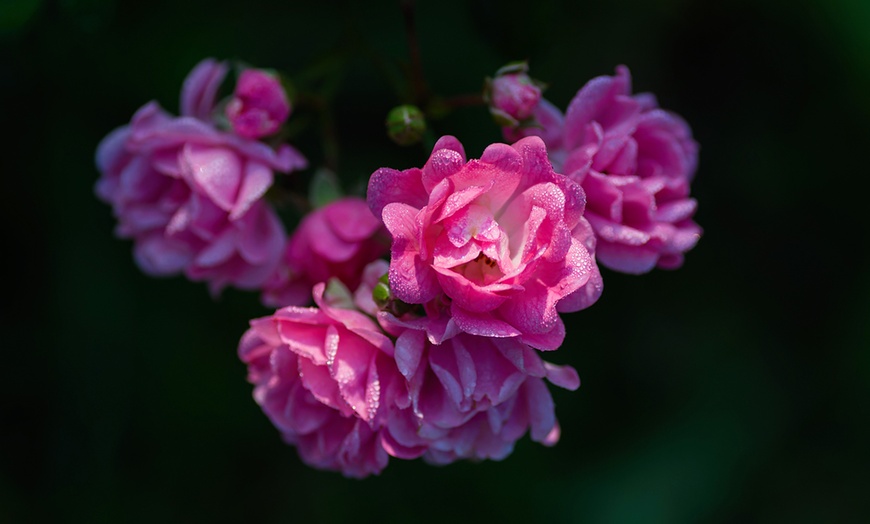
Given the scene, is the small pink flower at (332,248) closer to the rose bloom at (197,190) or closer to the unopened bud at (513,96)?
the rose bloom at (197,190)

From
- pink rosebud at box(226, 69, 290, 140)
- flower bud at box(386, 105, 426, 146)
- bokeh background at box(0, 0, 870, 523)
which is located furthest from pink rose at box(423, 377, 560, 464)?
bokeh background at box(0, 0, 870, 523)

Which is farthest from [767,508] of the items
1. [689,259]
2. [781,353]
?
[689,259]

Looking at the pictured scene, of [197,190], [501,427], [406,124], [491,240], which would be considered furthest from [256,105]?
[501,427]

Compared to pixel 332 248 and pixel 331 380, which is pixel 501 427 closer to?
pixel 331 380

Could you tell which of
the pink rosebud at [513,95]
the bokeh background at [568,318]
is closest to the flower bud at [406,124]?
the pink rosebud at [513,95]

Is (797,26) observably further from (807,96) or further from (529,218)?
(529,218)

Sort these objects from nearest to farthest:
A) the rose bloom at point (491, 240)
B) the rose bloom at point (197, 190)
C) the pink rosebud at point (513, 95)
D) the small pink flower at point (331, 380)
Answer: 1. the rose bloom at point (491, 240)
2. the small pink flower at point (331, 380)
3. the pink rosebud at point (513, 95)
4. the rose bloom at point (197, 190)
